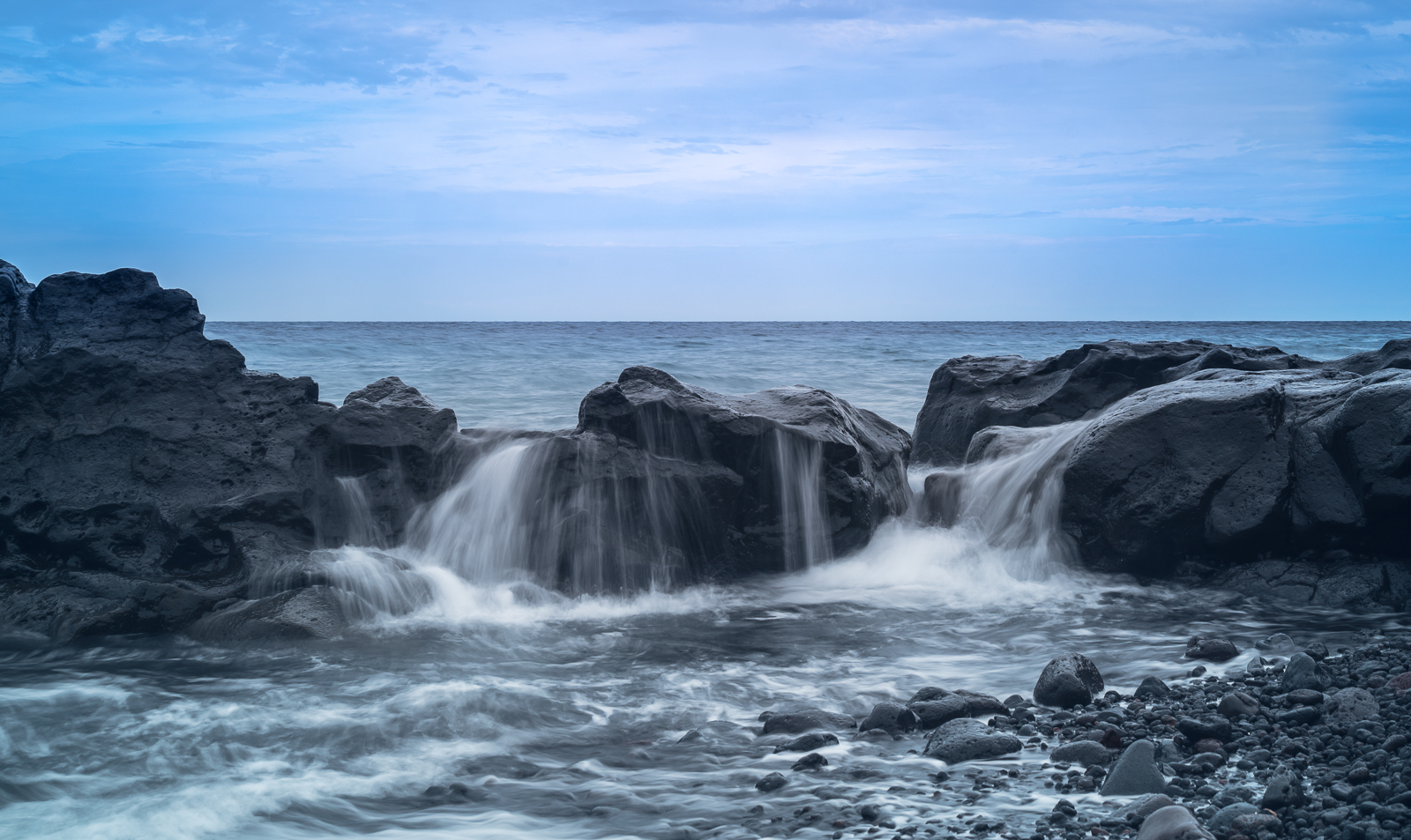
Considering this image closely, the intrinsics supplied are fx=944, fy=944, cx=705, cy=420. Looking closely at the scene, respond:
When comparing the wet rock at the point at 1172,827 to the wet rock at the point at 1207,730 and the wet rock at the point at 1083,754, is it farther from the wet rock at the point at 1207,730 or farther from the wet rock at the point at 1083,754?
the wet rock at the point at 1207,730

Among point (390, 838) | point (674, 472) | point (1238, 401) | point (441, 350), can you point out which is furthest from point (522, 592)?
point (441, 350)

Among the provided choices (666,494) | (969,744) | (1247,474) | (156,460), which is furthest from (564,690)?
(1247,474)

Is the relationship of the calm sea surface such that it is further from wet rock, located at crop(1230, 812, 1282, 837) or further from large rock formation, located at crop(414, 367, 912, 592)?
wet rock, located at crop(1230, 812, 1282, 837)

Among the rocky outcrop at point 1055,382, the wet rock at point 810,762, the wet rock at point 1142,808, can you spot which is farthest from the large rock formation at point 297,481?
the wet rock at point 1142,808

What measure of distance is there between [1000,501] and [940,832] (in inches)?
213

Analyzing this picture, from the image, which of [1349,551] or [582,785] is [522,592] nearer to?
[582,785]

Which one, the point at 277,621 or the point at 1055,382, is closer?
the point at 277,621

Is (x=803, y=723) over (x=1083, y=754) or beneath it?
beneath

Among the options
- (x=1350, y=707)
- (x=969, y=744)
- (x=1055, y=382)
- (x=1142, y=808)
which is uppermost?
(x=1055, y=382)

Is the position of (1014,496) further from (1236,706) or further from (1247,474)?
(1236,706)

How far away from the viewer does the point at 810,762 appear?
13.6 ft

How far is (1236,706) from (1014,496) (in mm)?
→ 4108

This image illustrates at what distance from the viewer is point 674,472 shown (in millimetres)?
7910

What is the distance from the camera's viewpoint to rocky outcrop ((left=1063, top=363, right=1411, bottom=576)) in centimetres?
664
